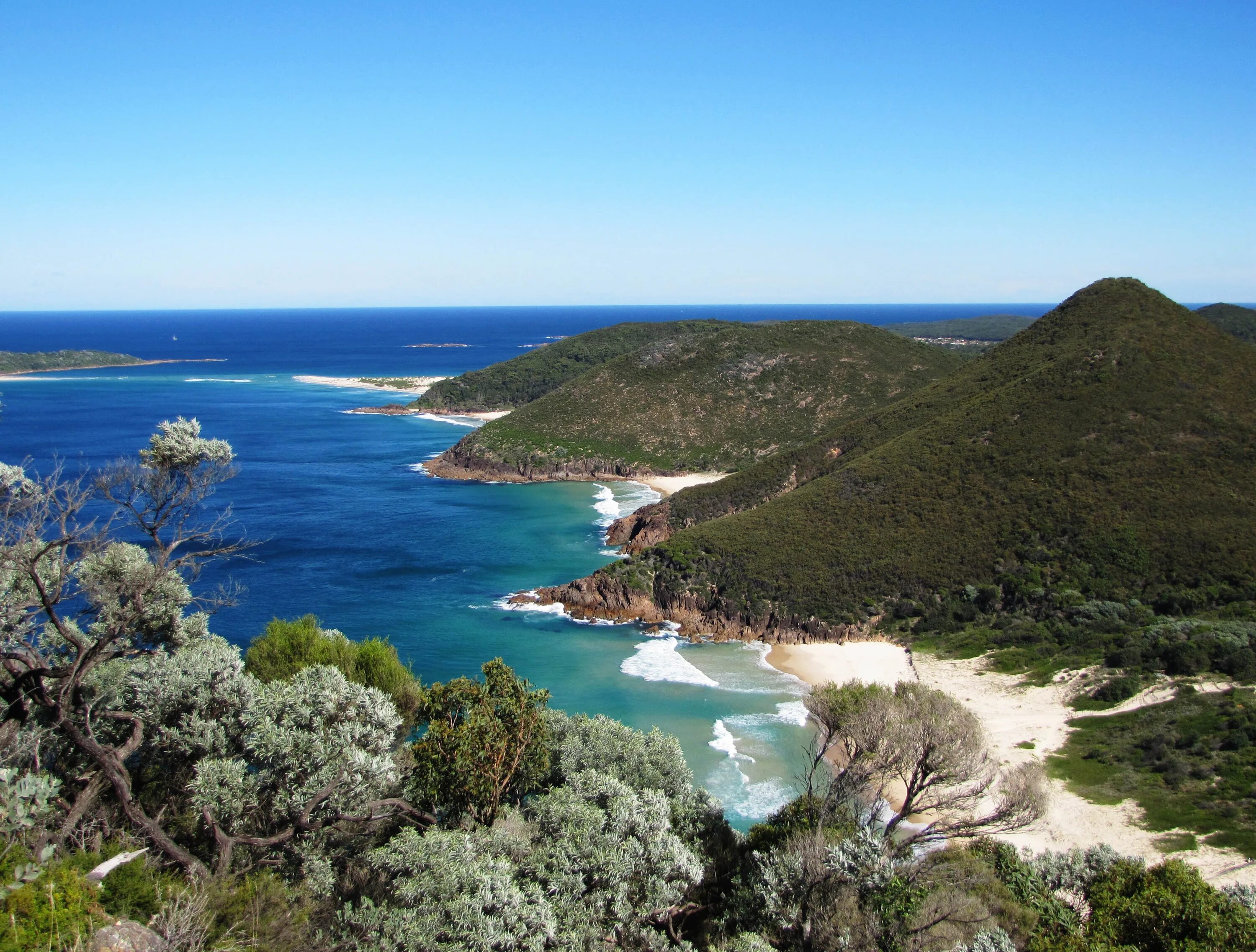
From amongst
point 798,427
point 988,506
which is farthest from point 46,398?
point 988,506

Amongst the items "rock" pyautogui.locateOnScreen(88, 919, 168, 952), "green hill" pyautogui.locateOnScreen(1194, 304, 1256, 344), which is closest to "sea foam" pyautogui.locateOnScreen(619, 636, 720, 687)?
"rock" pyautogui.locateOnScreen(88, 919, 168, 952)

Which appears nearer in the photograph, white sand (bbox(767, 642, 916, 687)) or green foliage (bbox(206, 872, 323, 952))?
green foliage (bbox(206, 872, 323, 952))

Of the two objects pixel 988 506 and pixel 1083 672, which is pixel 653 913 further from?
pixel 988 506

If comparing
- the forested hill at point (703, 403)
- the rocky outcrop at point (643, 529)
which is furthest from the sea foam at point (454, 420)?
the rocky outcrop at point (643, 529)

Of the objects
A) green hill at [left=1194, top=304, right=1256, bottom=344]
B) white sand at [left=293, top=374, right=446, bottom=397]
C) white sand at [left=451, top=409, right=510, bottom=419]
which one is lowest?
white sand at [left=451, top=409, right=510, bottom=419]

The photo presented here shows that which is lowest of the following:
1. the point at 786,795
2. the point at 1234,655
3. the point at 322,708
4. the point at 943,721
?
A: the point at 786,795

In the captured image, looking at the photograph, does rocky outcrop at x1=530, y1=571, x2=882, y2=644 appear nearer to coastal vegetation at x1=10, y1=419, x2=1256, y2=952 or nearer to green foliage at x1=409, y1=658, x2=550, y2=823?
coastal vegetation at x1=10, y1=419, x2=1256, y2=952

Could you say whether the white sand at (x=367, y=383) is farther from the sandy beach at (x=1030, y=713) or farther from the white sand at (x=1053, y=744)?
the white sand at (x=1053, y=744)
